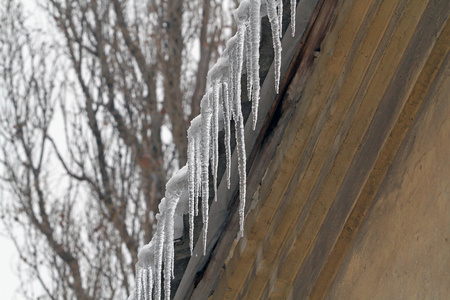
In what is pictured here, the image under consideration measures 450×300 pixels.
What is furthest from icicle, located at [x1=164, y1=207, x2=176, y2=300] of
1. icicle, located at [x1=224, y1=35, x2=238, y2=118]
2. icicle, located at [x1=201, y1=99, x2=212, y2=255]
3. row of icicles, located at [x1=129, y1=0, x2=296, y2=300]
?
icicle, located at [x1=224, y1=35, x2=238, y2=118]

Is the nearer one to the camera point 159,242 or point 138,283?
point 159,242

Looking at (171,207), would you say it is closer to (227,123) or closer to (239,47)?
(227,123)

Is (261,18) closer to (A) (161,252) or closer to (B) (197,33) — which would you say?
(A) (161,252)

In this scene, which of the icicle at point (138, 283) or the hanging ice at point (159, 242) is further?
the icicle at point (138, 283)

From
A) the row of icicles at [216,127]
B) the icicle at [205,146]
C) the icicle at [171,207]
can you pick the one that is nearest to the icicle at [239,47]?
the row of icicles at [216,127]

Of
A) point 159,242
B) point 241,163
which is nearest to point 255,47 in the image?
point 241,163

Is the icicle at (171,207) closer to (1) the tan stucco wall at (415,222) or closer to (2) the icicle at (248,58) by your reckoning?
(2) the icicle at (248,58)

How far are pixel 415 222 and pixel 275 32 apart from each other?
0.63 metres

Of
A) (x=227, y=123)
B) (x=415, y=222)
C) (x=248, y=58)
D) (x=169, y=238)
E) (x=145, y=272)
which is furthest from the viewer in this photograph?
(x=145, y=272)

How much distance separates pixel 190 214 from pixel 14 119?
9.64 metres

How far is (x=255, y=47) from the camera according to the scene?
185 cm

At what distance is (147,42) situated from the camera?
10984 millimetres

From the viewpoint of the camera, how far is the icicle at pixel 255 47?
1.83 meters

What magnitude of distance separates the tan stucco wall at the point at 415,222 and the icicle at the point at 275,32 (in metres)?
0.40
